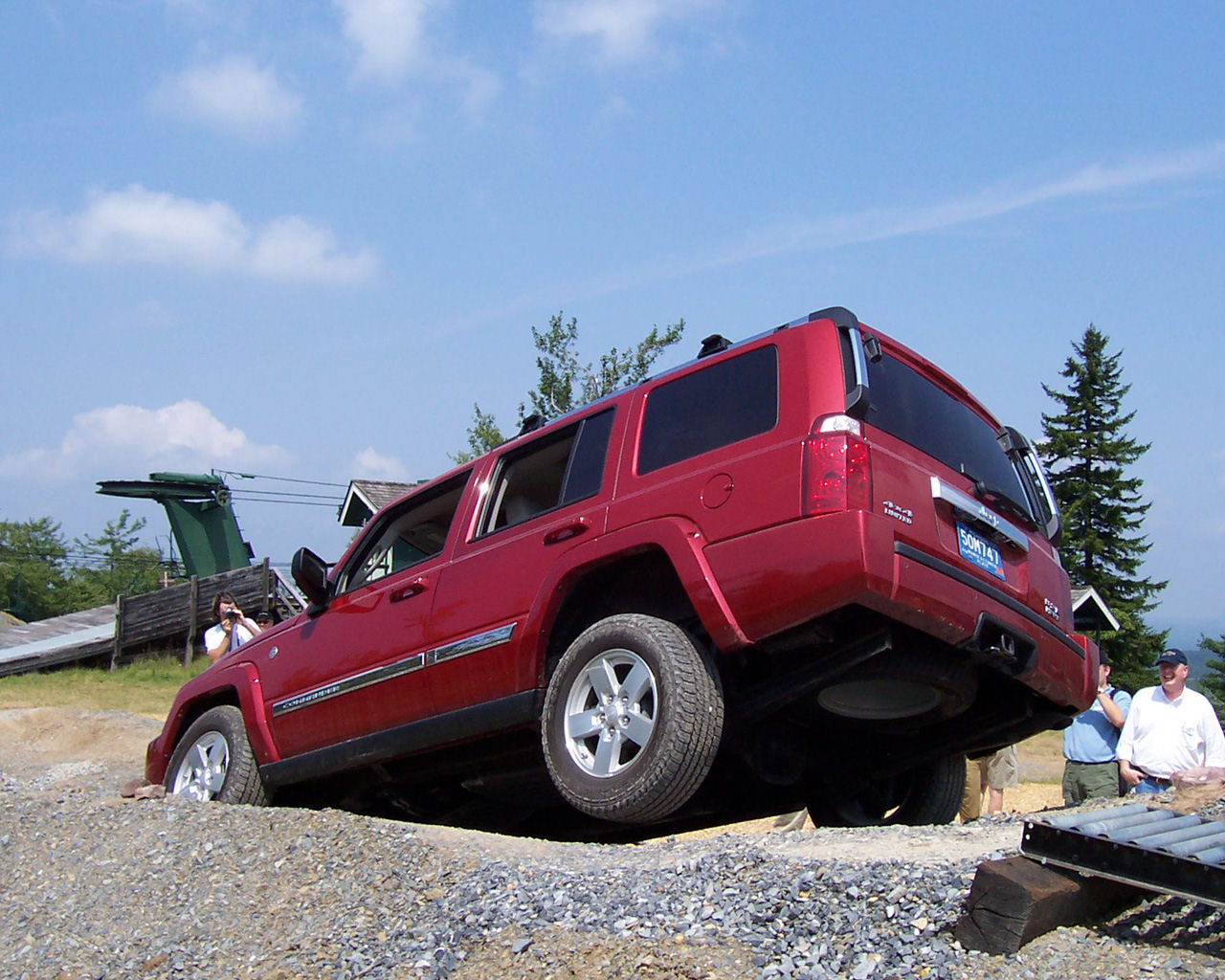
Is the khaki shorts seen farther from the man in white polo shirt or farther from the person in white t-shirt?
the person in white t-shirt

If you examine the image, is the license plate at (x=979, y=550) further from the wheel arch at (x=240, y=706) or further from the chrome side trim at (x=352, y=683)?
the wheel arch at (x=240, y=706)

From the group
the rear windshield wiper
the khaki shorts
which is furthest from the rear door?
the khaki shorts

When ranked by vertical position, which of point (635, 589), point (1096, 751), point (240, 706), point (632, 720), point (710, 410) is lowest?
point (1096, 751)

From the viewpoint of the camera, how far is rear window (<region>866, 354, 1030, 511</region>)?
4.34 meters

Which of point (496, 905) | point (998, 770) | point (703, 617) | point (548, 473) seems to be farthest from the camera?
point (998, 770)

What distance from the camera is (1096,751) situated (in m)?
7.76

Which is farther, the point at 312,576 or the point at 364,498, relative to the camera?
the point at 364,498

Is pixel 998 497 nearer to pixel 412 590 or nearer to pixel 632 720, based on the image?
pixel 632 720

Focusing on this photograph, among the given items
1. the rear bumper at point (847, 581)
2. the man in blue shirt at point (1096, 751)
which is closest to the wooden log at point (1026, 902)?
the rear bumper at point (847, 581)

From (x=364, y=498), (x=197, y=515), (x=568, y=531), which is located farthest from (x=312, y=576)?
(x=197, y=515)

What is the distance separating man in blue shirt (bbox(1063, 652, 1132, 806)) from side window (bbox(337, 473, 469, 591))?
457cm

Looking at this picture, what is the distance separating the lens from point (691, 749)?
13.4ft

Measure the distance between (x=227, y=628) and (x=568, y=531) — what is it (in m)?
6.47

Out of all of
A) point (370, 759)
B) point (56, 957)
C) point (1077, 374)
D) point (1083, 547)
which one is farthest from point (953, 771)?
point (1077, 374)
